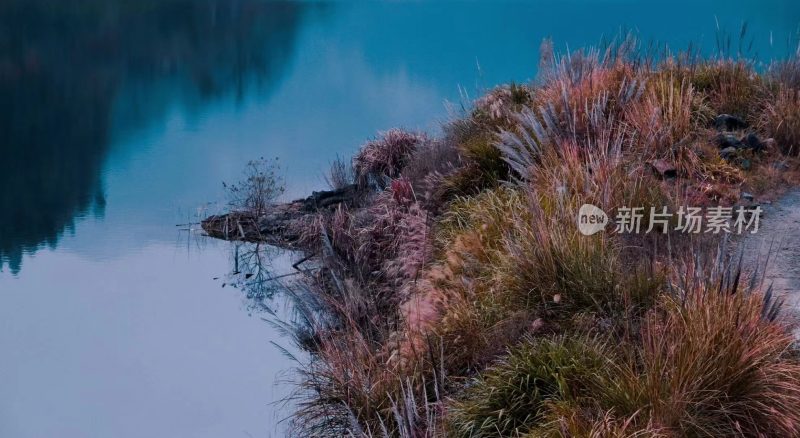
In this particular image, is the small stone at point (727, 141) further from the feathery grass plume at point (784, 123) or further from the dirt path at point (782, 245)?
the dirt path at point (782, 245)

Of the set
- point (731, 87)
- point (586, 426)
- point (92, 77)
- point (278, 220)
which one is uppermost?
point (92, 77)

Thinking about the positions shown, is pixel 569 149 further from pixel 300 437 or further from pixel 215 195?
pixel 215 195

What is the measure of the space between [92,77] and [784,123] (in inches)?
1117

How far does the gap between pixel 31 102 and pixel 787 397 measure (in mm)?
26923

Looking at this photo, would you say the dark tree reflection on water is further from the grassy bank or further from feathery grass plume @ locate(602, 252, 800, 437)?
feathery grass plume @ locate(602, 252, 800, 437)

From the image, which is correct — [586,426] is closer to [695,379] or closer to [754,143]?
[695,379]

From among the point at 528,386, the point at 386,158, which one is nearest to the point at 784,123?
the point at 528,386

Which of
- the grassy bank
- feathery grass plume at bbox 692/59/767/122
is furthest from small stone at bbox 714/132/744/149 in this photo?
feathery grass plume at bbox 692/59/767/122

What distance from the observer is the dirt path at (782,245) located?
521cm

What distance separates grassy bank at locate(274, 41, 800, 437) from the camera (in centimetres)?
364

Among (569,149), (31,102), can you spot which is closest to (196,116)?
(31,102)

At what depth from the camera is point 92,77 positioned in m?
31.5

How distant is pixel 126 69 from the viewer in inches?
1296

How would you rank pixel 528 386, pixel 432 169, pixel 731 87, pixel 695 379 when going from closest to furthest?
pixel 695 379 < pixel 528 386 < pixel 731 87 < pixel 432 169
